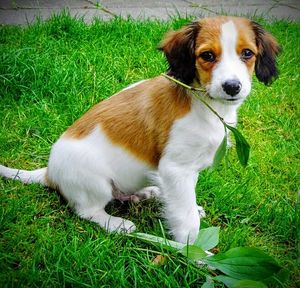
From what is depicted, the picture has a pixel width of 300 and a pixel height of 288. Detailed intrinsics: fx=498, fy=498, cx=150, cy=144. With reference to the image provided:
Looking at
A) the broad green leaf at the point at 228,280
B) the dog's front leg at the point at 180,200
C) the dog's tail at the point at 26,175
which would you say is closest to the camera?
the broad green leaf at the point at 228,280

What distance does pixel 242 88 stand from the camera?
2.25 m

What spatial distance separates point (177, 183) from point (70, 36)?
2772 millimetres

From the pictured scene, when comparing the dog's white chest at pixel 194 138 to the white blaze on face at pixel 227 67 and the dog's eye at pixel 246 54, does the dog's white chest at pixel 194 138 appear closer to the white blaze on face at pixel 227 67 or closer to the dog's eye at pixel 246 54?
the white blaze on face at pixel 227 67

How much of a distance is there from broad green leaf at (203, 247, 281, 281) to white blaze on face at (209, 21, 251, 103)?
0.70 m

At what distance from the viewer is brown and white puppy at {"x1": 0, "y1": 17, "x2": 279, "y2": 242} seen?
2.30 m

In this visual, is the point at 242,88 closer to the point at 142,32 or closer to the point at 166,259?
the point at 166,259

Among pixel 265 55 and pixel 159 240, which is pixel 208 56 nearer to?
pixel 265 55

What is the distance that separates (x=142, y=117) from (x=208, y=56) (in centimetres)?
52

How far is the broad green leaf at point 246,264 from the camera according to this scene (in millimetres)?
2121

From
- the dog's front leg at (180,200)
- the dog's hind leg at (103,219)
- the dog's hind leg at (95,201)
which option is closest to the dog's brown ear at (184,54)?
the dog's front leg at (180,200)

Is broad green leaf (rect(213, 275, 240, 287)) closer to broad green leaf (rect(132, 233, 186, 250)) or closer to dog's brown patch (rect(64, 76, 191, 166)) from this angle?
broad green leaf (rect(132, 233, 186, 250))

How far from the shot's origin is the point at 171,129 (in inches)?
99.2

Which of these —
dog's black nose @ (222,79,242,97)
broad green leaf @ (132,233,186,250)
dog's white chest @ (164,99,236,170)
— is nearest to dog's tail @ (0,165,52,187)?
broad green leaf @ (132,233,186,250)

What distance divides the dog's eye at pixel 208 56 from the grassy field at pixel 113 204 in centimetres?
94
